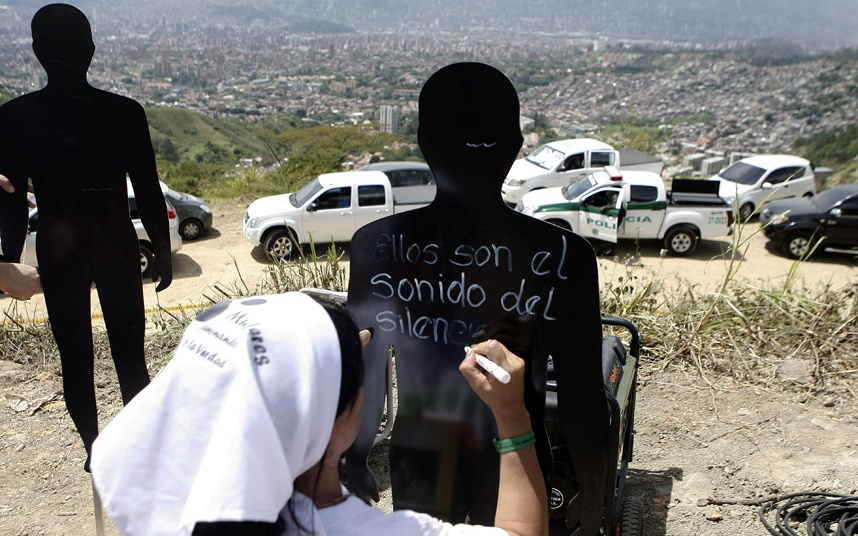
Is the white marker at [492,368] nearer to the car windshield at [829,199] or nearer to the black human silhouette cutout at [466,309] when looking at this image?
the black human silhouette cutout at [466,309]

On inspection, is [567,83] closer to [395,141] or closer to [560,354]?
[395,141]

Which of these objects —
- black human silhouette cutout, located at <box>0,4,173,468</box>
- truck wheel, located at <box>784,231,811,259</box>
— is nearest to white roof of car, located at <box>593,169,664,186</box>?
truck wheel, located at <box>784,231,811,259</box>

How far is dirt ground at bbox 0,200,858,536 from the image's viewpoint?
3.56 m

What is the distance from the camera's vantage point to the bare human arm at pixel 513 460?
5.04ft

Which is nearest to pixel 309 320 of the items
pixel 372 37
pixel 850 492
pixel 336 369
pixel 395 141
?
pixel 336 369

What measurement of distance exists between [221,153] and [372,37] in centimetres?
10330

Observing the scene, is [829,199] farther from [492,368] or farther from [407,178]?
[492,368]

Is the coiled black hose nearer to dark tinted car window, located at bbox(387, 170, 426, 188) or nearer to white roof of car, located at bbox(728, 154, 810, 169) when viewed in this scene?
dark tinted car window, located at bbox(387, 170, 426, 188)

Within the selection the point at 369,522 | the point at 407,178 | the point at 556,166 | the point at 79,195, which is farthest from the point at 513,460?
the point at 556,166

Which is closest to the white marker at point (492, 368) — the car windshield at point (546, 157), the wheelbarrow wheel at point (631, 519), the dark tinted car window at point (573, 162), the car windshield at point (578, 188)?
the wheelbarrow wheel at point (631, 519)

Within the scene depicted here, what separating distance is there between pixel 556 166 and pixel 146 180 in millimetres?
13394

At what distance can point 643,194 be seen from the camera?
39.1 feet

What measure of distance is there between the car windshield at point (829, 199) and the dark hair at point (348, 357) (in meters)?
12.9

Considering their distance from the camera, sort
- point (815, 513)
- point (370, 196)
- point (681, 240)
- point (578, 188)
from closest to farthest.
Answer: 1. point (815, 513)
2. point (370, 196)
3. point (578, 188)
4. point (681, 240)
